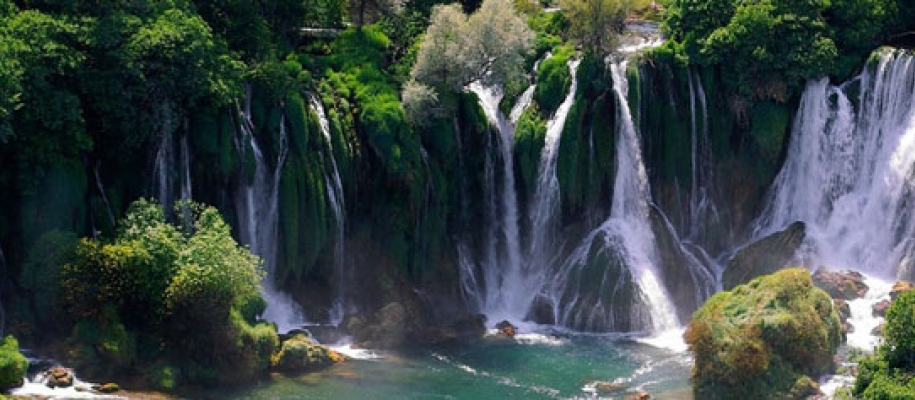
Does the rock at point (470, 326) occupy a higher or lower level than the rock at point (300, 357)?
higher

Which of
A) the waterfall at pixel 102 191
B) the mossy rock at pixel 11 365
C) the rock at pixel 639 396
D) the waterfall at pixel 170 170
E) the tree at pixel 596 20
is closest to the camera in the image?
the mossy rock at pixel 11 365

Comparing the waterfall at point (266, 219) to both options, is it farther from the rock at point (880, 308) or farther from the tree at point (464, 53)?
the rock at point (880, 308)

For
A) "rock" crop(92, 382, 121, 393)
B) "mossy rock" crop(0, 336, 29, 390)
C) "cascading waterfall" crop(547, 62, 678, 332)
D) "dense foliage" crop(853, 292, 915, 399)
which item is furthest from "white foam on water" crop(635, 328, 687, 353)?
"mossy rock" crop(0, 336, 29, 390)

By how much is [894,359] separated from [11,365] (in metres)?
23.6

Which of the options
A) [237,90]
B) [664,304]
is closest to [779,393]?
[664,304]

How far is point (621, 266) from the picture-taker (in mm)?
52469

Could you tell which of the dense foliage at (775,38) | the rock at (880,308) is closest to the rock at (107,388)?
the dense foliage at (775,38)

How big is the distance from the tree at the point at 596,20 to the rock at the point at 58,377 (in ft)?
81.4

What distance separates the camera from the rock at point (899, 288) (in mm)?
51375

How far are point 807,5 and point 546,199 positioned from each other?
1380 cm

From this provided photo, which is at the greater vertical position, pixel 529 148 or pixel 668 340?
pixel 529 148

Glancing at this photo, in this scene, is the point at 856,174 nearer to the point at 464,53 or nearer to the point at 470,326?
the point at 464,53

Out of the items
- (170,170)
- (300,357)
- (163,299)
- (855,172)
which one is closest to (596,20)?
(855,172)

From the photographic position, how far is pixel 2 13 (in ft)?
146
